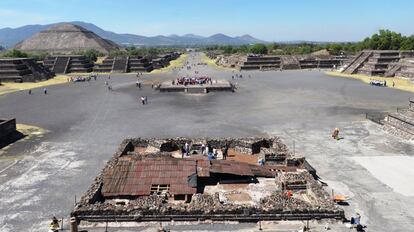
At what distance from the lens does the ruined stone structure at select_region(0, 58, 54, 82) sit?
86062 mm

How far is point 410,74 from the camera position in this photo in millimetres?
83750

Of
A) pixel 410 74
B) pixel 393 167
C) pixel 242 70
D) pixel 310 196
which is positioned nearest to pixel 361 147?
pixel 393 167

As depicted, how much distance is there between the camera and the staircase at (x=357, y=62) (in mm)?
101100

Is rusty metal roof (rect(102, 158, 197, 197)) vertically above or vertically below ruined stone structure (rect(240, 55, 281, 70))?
below

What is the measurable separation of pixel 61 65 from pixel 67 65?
6.13ft

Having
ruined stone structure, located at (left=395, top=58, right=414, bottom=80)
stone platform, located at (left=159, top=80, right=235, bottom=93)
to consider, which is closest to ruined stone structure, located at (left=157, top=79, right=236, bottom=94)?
stone platform, located at (left=159, top=80, right=235, bottom=93)

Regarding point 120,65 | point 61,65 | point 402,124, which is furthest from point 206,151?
point 61,65

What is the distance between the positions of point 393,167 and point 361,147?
5.21 metres

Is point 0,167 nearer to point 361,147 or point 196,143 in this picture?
point 196,143

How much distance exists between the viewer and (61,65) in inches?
4496

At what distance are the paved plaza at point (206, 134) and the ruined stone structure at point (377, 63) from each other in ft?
78.8

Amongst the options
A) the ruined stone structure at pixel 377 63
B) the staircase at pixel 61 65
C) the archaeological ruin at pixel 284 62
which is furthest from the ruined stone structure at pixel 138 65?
the ruined stone structure at pixel 377 63

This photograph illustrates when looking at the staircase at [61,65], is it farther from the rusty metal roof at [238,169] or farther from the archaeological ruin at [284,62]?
the rusty metal roof at [238,169]

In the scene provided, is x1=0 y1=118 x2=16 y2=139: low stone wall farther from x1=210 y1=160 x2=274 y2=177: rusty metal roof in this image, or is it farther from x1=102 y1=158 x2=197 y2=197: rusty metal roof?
x1=210 y1=160 x2=274 y2=177: rusty metal roof
